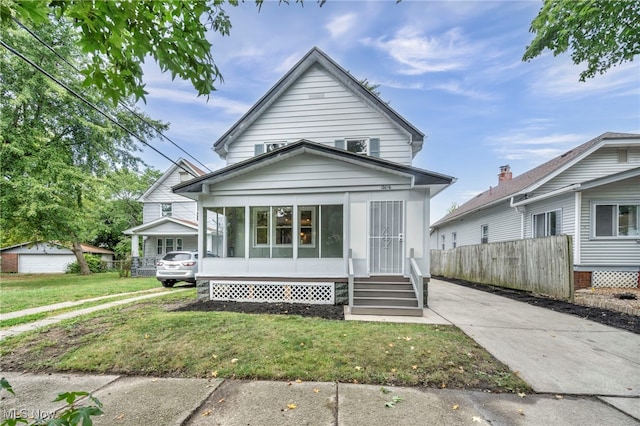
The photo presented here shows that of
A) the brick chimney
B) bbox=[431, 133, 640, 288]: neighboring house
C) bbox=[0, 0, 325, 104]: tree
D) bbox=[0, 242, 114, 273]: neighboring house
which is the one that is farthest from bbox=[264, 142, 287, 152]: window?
bbox=[0, 242, 114, 273]: neighboring house

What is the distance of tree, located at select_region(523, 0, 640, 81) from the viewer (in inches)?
237

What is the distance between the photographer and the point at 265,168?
8500mm

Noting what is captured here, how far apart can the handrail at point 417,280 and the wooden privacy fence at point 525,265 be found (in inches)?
185

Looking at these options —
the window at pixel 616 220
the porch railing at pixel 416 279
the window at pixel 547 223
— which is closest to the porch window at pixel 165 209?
the porch railing at pixel 416 279

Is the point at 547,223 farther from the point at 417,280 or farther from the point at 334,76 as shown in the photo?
the point at 334,76

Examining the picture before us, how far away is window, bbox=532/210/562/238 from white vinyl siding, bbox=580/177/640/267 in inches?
38.1

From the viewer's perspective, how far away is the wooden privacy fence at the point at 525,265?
28.6 ft

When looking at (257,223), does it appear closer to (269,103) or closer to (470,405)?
(269,103)

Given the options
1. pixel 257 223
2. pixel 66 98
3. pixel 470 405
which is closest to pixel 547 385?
pixel 470 405

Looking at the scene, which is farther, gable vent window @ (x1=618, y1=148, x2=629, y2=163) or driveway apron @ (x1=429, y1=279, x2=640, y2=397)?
gable vent window @ (x1=618, y1=148, x2=629, y2=163)

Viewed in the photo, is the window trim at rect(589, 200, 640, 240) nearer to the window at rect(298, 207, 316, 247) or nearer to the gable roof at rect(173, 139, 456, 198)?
the gable roof at rect(173, 139, 456, 198)

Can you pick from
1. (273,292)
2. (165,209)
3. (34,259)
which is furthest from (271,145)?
(34,259)

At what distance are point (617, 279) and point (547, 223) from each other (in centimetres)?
289

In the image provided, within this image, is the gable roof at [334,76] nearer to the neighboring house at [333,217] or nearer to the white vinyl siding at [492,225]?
the neighboring house at [333,217]
